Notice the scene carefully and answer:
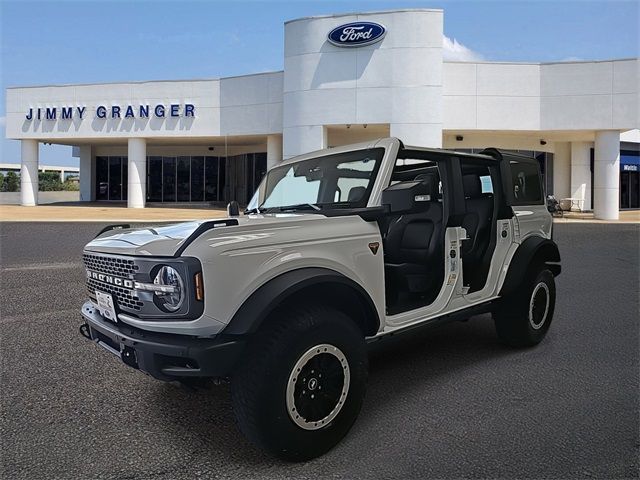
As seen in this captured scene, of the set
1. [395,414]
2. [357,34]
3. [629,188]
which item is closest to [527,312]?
[395,414]

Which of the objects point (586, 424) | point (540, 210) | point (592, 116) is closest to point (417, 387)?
point (586, 424)

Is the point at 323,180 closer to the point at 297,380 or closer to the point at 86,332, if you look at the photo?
the point at 297,380

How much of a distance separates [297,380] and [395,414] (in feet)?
3.54

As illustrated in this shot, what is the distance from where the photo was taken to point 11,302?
23.5 ft

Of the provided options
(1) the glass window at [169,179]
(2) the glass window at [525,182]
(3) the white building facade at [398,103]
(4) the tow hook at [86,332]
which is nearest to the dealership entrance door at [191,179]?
(1) the glass window at [169,179]

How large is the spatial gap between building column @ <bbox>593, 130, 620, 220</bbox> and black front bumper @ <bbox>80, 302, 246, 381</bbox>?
24.6 metres

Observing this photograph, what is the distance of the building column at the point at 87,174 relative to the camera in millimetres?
36500

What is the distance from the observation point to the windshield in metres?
4.01

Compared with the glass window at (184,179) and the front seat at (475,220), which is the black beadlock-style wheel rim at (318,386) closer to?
the front seat at (475,220)

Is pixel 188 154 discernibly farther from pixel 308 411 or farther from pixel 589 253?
pixel 308 411

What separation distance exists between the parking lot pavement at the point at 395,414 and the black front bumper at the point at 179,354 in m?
0.61

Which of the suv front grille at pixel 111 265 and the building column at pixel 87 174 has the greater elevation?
the building column at pixel 87 174

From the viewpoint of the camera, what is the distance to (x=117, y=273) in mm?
3248

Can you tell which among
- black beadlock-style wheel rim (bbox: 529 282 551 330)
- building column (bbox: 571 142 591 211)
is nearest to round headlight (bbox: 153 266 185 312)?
black beadlock-style wheel rim (bbox: 529 282 551 330)
